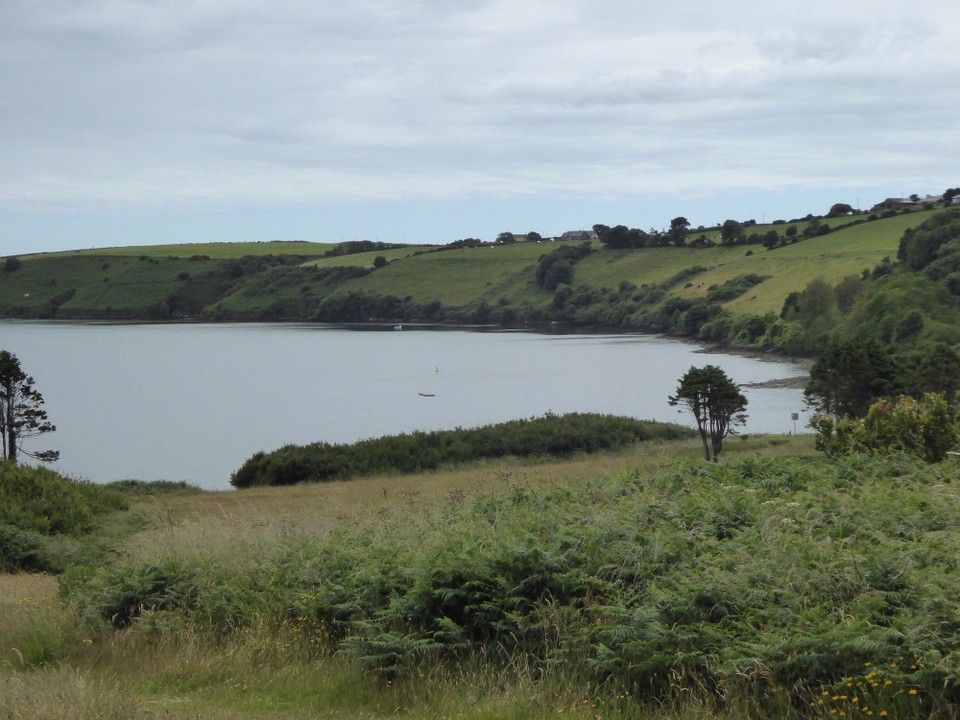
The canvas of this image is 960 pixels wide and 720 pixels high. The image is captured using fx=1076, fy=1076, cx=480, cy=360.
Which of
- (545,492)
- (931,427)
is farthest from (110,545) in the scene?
(931,427)

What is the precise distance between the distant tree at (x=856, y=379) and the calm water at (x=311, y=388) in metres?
14.7

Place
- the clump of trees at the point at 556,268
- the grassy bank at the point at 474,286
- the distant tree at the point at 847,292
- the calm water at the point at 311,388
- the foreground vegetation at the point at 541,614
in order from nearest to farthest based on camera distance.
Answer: the foreground vegetation at the point at 541,614 → the calm water at the point at 311,388 → the distant tree at the point at 847,292 → the grassy bank at the point at 474,286 → the clump of trees at the point at 556,268

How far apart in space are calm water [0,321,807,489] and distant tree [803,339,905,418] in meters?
14.7

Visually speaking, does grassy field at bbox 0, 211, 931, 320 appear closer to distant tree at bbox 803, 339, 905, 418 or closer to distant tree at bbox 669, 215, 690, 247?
distant tree at bbox 669, 215, 690, 247

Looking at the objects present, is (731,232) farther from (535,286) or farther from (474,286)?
(474,286)

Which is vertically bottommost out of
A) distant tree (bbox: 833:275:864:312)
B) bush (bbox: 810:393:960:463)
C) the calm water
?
the calm water

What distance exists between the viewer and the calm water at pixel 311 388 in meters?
64.3

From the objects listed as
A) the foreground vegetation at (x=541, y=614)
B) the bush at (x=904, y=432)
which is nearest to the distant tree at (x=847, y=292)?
the bush at (x=904, y=432)

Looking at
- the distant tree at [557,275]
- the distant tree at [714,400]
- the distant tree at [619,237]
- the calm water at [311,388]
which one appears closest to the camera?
the distant tree at [714,400]

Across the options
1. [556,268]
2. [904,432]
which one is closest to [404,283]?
[556,268]

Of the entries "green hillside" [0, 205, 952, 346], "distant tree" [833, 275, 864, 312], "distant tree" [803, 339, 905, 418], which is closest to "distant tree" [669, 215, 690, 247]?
"green hillside" [0, 205, 952, 346]

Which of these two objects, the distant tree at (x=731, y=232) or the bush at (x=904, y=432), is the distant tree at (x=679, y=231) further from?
the bush at (x=904, y=432)

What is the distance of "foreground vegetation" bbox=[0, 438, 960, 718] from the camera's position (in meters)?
5.95

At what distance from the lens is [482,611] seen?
293 inches
